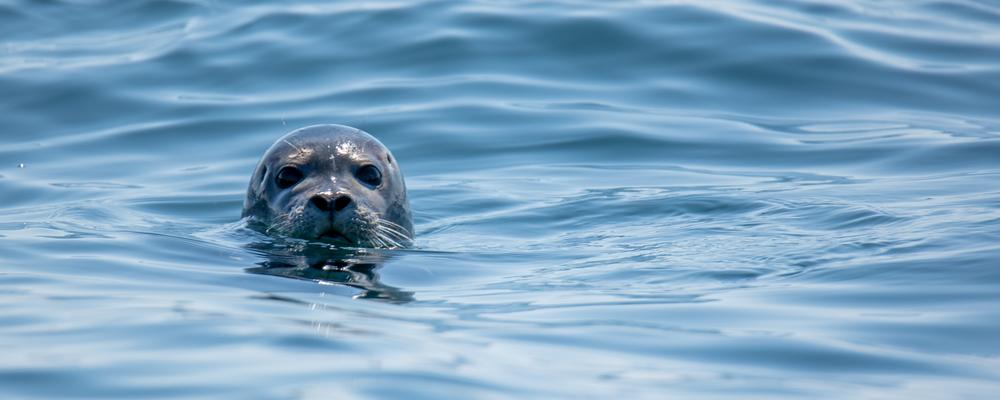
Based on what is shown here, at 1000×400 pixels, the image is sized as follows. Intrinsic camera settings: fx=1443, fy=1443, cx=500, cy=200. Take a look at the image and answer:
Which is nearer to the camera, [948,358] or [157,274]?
[948,358]

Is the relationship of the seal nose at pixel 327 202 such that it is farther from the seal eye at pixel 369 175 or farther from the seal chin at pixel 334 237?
the seal eye at pixel 369 175

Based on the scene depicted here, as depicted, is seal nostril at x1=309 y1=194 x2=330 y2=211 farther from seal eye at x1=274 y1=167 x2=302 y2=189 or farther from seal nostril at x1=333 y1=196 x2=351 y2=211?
seal eye at x1=274 y1=167 x2=302 y2=189

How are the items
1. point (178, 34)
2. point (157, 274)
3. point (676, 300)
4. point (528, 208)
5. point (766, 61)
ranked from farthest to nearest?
point (178, 34), point (766, 61), point (528, 208), point (157, 274), point (676, 300)

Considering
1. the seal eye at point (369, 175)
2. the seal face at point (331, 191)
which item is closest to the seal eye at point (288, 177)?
the seal face at point (331, 191)

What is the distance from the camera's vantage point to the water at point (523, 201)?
182 inches

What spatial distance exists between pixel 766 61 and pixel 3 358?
30.5 ft

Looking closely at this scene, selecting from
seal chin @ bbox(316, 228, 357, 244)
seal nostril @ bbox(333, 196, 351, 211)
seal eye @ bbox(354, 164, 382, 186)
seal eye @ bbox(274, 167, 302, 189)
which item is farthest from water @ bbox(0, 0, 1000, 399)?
seal eye @ bbox(354, 164, 382, 186)

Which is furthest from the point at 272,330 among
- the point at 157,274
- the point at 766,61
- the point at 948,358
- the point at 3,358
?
the point at 766,61

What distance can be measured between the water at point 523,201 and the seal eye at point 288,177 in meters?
0.35

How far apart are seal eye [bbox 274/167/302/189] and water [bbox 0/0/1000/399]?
353 millimetres

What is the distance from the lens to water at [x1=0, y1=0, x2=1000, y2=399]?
4.62 m

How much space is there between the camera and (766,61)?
12727 millimetres

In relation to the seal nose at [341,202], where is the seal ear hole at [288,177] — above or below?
above

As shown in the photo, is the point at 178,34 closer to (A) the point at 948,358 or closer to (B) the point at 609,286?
(B) the point at 609,286
